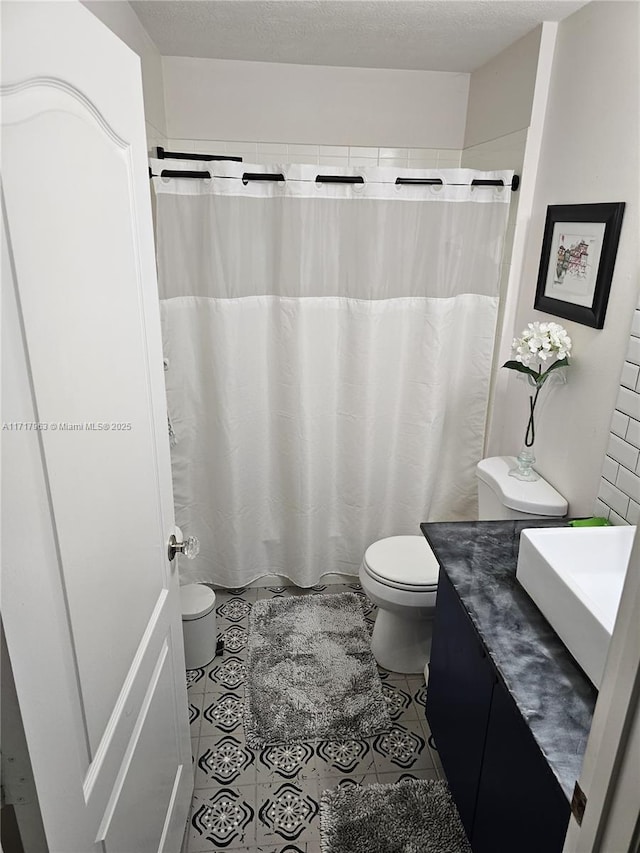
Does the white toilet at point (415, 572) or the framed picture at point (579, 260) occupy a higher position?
the framed picture at point (579, 260)

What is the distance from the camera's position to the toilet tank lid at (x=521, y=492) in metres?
2.03

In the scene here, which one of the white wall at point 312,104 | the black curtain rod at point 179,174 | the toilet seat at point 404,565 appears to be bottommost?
the toilet seat at point 404,565

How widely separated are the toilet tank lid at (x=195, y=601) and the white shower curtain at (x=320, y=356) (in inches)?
15.0

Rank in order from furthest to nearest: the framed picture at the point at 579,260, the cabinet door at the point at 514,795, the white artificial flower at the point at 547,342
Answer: the white artificial flower at the point at 547,342 < the framed picture at the point at 579,260 < the cabinet door at the point at 514,795

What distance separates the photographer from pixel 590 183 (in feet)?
6.25

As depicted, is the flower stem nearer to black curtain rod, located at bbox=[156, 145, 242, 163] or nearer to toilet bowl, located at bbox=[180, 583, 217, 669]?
toilet bowl, located at bbox=[180, 583, 217, 669]

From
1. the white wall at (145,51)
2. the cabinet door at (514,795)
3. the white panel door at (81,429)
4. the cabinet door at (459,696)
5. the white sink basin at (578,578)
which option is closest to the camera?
the white panel door at (81,429)

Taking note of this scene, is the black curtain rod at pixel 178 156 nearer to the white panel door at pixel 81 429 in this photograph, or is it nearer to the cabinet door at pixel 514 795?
the white panel door at pixel 81 429

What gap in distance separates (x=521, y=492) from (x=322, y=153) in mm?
1770

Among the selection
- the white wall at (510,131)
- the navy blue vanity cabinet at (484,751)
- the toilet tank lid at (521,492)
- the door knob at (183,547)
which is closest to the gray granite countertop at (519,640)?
the navy blue vanity cabinet at (484,751)

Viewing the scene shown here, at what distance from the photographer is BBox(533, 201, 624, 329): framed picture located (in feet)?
5.92

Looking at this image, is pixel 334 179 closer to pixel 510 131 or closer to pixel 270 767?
pixel 510 131

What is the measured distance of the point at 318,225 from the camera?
2334mm

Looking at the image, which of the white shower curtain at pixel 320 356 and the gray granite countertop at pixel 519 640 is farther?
the white shower curtain at pixel 320 356
